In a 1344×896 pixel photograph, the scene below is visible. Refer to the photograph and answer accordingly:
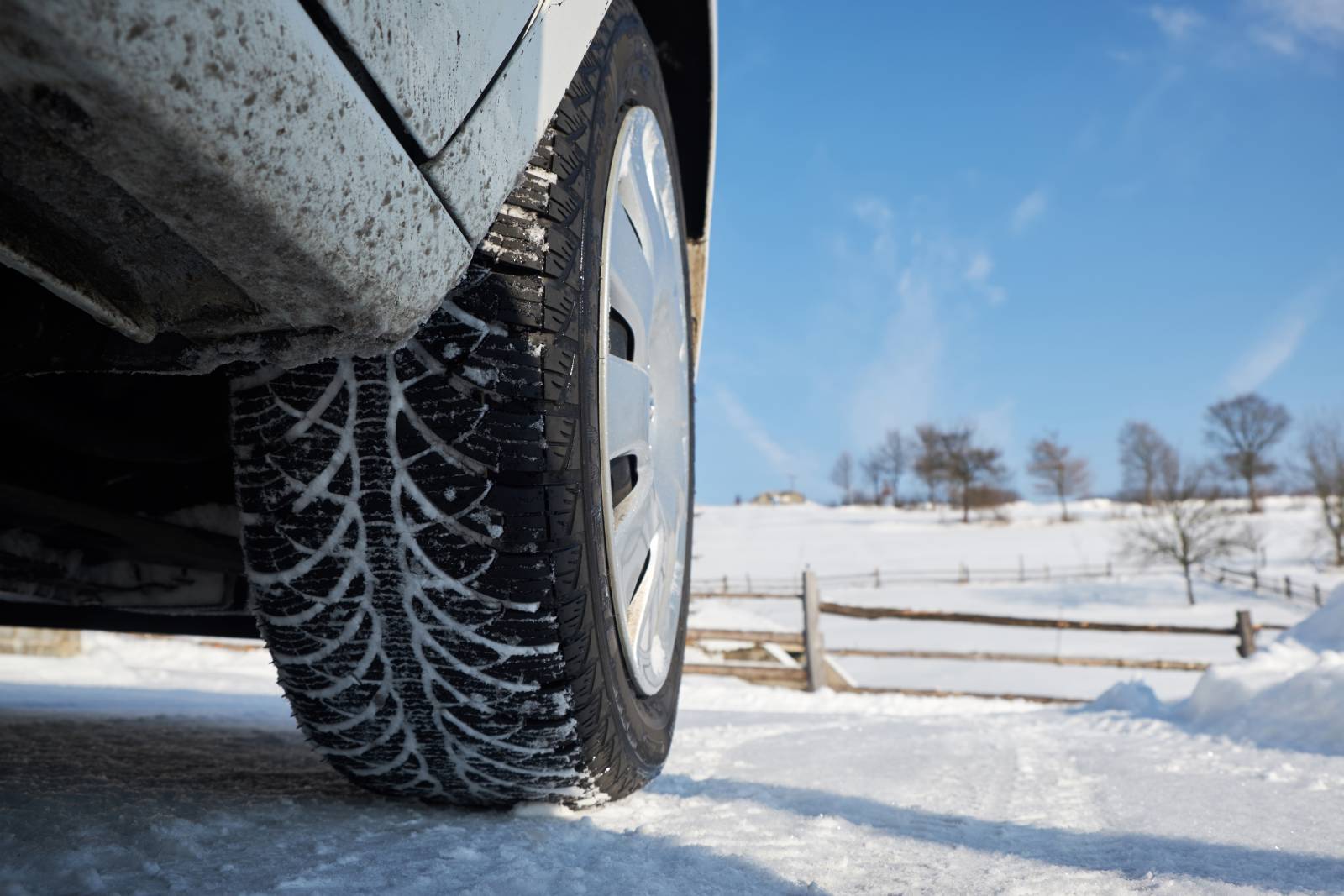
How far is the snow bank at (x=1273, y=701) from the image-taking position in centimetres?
231

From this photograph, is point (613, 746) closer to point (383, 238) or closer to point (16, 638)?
point (383, 238)

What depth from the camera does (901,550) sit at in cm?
3366

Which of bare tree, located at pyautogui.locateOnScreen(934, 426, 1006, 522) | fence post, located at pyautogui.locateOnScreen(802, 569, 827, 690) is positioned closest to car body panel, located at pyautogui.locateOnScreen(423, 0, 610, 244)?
fence post, located at pyautogui.locateOnScreen(802, 569, 827, 690)

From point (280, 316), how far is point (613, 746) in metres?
0.83

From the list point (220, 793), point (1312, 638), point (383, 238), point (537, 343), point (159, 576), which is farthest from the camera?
point (1312, 638)

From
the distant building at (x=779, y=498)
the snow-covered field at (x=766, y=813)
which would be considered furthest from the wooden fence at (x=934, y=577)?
the distant building at (x=779, y=498)

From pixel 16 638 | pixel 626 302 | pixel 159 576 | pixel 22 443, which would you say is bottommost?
pixel 16 638

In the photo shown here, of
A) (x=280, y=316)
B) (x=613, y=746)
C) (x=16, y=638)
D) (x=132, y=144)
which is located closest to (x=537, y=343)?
(x=280, y=316)

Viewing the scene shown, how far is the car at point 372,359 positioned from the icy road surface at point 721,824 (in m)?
0.12

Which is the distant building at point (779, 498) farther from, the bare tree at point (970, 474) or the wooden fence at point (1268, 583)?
the wooden fence at point (1268, 583)

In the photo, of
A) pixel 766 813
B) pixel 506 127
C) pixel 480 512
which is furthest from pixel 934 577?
pixel 506 127

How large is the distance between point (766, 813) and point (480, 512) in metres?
0.80

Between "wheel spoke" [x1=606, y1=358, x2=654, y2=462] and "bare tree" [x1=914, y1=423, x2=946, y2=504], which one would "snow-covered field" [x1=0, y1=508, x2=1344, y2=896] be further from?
"bare tree" [x1=914, y1=423, x2=946, y2=504]

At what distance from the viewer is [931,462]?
Result: 54562 millimetres
